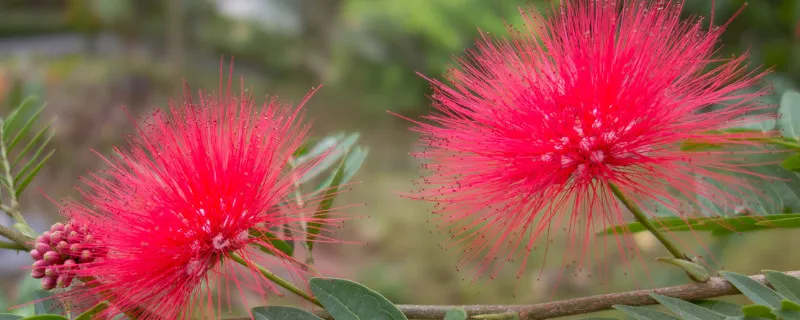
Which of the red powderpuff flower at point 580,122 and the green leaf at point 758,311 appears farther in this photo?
the red powderpuff flower at point 580,122

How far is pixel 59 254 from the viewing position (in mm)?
1129

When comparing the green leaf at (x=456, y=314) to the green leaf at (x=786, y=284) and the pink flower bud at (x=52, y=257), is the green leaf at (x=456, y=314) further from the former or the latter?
the pink flower bud at (x=52, y=257)

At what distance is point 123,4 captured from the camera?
8156 mm

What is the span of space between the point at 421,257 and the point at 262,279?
4.03m

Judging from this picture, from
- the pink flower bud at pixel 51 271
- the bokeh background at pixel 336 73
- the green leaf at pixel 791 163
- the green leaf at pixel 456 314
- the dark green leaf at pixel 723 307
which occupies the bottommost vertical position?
the dark green leaf at pixel 723 307

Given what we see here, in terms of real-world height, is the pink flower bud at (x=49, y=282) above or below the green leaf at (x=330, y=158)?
below

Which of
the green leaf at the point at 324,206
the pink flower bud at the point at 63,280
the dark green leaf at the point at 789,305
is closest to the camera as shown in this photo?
the dark green leaf at the point at 789,305

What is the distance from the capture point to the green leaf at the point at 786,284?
38.7 inches

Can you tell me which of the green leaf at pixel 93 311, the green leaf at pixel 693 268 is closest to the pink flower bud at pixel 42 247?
the green leaf at pixel 93 311

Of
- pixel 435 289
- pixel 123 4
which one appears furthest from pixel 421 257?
pixel 123 4

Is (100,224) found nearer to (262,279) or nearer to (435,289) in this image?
(262,279)

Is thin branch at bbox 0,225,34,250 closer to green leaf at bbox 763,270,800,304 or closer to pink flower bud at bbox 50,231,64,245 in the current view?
pink flower bud at bbox 50,231,64,245

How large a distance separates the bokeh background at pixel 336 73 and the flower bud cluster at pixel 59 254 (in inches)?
69.6

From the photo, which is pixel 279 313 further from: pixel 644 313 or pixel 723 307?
pixel 723 307
